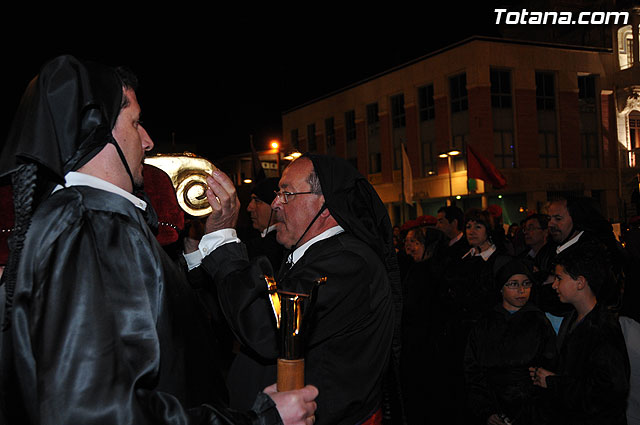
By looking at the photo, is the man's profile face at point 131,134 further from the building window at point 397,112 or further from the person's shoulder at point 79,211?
the building window at point 397,112

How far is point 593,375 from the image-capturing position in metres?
3.47

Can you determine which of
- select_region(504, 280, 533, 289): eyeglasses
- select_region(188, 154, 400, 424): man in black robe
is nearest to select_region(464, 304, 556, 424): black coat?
select_region(504, 280, 533, 289): eyeglasses

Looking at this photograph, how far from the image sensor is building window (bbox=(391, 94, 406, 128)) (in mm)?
30141

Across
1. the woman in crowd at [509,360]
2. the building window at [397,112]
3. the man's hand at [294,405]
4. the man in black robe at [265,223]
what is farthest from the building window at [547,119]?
the man's hand at [294,405]

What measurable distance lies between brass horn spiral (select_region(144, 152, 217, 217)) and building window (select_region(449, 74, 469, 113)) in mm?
25404

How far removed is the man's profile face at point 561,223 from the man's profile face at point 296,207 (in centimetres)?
352

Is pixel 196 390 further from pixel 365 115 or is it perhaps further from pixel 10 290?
pixel 365 115

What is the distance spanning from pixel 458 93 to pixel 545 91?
185 inches

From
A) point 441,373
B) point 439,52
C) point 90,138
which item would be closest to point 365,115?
point 439,52

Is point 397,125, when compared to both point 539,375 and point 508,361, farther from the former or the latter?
point 539,375

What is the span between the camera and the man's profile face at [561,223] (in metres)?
5.43

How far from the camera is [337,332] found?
249 cm

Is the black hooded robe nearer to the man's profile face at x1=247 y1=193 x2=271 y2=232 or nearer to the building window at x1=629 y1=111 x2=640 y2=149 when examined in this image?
the man's profile face at x1=247 y1=193 x2=271 y2=232

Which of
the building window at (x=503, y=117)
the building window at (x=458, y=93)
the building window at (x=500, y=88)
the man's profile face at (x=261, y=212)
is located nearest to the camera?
the man's profile face at (x=261, y=212)
